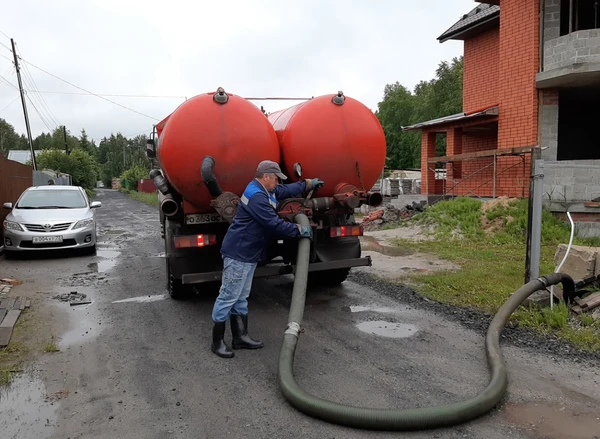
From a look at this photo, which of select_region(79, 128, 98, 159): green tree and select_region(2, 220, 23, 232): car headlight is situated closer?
select_region(2, 220, 23, 232): car headlight

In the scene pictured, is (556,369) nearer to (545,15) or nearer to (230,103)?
(230,103)

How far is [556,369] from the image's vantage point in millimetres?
4027

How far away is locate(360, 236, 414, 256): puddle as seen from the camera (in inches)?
412

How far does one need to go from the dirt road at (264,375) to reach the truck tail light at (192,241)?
2.96 feet

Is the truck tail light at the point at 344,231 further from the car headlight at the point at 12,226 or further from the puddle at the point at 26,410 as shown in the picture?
the car headlight at the point at 12,226

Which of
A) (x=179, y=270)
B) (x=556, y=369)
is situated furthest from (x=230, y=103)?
(x=556, y=369)

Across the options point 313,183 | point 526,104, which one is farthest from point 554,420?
point 526,104

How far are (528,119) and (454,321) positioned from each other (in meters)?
10.5

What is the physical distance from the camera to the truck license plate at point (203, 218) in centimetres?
549

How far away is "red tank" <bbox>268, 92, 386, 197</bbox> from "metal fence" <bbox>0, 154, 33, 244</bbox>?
879cm

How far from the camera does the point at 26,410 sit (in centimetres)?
342

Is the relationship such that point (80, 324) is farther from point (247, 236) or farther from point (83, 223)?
point (83, 223)

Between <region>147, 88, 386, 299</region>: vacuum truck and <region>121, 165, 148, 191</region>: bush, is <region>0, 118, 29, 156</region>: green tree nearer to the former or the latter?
<region>121, 165, 148, 191</region>: bush

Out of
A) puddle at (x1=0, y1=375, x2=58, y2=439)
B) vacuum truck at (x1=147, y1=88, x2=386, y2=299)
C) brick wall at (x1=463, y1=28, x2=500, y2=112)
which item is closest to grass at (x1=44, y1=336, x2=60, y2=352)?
puddle at (x1=0, y1=375, x2=58, y2=439)
